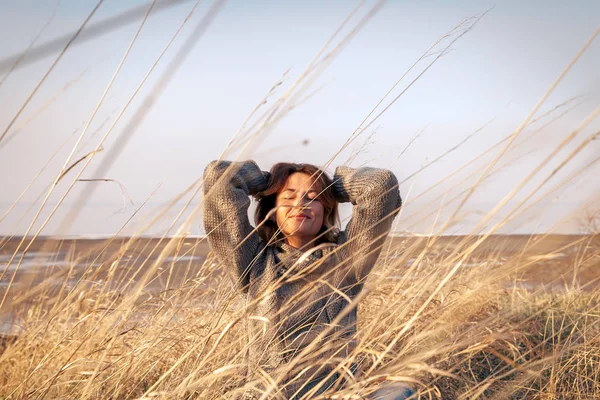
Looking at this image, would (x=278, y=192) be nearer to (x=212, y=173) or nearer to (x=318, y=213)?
(x=318, y=213)

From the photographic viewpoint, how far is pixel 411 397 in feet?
5.22

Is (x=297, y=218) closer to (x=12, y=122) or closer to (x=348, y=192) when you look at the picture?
(x=348, y=192)

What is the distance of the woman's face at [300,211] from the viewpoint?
6.49ft

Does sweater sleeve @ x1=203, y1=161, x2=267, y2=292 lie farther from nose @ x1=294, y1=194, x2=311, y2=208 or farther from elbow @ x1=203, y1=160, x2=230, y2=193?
nose @ x1=294, y1=194, x2=311, y2=208

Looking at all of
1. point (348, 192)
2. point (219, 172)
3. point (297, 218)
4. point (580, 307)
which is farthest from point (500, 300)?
point (219, 172)

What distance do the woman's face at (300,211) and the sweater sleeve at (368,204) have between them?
0.39 ft

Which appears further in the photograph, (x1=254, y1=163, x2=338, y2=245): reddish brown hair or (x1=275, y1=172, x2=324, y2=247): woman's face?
(x1=254, y1=163, x2=338, y2=245): reddish brown hair

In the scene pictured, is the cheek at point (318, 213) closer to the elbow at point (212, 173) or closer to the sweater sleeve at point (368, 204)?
the sweater sleeve at point (368, 204)

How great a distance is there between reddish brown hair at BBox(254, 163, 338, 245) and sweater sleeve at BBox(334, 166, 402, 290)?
0.24 feet

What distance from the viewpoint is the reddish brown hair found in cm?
216

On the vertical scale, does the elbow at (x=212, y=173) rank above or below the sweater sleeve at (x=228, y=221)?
above

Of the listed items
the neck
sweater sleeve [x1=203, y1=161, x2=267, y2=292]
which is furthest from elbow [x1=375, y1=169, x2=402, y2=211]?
sweater sleeve [x1=203, y1=161, x2=267, y2=292]

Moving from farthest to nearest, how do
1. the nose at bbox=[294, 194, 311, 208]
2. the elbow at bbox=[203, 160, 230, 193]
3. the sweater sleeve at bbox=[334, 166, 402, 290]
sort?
the sweater sleeve at bbox=[334, 166, 402, 290], the elbow at bbox=[203, 160, 230, 193], the nose at bbox=[294, 194, 311, 208]

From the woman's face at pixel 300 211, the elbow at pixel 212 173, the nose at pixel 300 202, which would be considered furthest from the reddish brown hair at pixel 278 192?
the elbow at pixel 212 173
